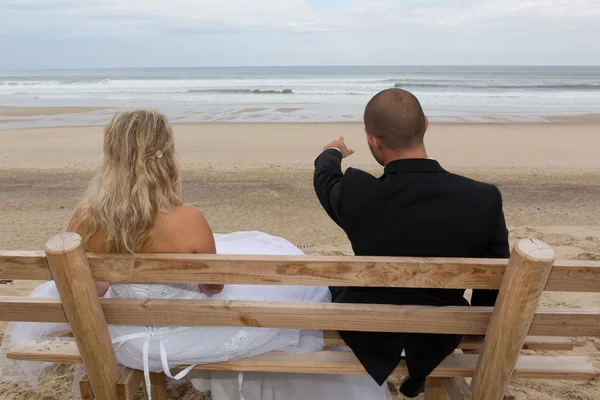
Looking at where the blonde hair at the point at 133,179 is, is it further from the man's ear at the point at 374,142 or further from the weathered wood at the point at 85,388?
the man's ear at the point at 374,142

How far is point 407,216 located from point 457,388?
905mm

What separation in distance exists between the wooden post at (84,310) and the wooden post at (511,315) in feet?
5.09

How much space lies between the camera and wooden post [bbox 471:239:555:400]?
1724 mm

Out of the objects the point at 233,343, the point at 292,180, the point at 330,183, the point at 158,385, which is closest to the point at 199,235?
the point at 233,343

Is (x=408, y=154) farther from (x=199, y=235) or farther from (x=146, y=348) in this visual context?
(x=146, y=348)

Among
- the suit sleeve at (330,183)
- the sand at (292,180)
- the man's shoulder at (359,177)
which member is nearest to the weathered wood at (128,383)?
the sand at (292,180)

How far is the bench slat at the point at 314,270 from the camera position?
1838 millimetres

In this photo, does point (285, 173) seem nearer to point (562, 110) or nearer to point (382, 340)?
point (382, 340)

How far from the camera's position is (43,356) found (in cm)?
244

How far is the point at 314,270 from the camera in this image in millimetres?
1893

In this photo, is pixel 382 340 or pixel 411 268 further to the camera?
pixel 382 340

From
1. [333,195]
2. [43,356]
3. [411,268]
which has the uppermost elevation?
[333,195]

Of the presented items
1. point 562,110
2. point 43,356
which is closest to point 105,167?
point 43,356

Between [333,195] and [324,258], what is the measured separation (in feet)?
1.37
